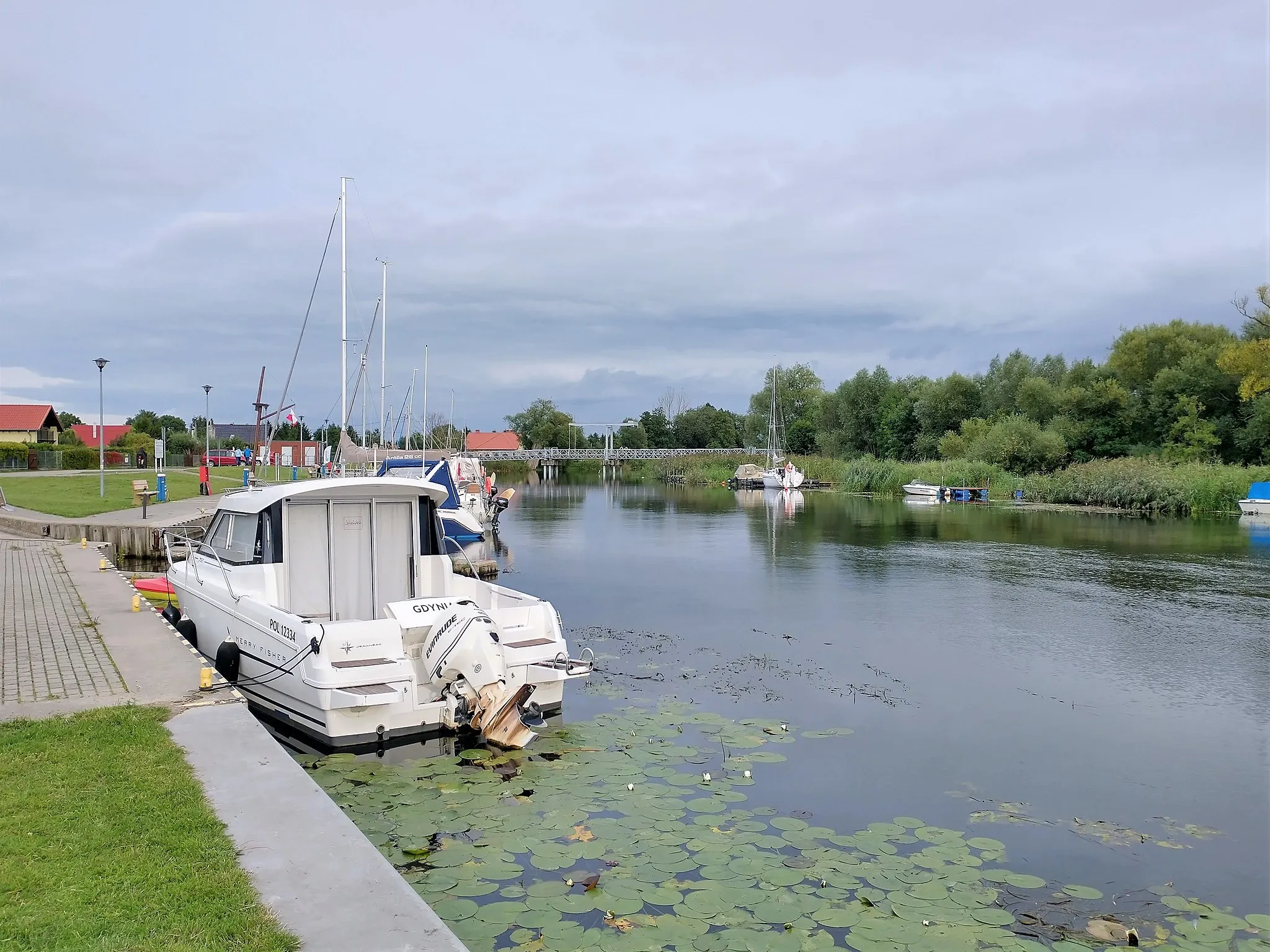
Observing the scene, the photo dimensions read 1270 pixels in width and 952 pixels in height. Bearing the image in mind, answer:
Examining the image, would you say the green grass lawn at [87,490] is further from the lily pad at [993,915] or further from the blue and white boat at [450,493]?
the lily pad at [993,915]

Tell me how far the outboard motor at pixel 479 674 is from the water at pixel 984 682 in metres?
0.66

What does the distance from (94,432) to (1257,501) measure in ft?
324

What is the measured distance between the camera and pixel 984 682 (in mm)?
14586

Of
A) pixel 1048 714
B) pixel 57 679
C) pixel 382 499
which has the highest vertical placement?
pixel 382 499

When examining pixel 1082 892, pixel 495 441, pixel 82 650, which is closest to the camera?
pixel 1082 892

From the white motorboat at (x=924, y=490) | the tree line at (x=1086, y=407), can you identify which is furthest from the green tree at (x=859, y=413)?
the white motorboat at (x=924, y=490)

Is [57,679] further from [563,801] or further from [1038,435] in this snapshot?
[1038,435]

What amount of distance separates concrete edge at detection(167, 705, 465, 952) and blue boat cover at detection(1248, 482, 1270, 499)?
53936mm

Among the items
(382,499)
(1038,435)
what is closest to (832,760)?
(382,499)

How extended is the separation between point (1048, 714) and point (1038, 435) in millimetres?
61659

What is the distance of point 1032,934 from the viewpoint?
262 inches

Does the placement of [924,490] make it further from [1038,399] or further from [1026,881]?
[1026,881]

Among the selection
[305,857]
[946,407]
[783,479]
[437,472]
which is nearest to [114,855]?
[305,857]

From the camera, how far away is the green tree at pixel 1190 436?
64.6 metres
